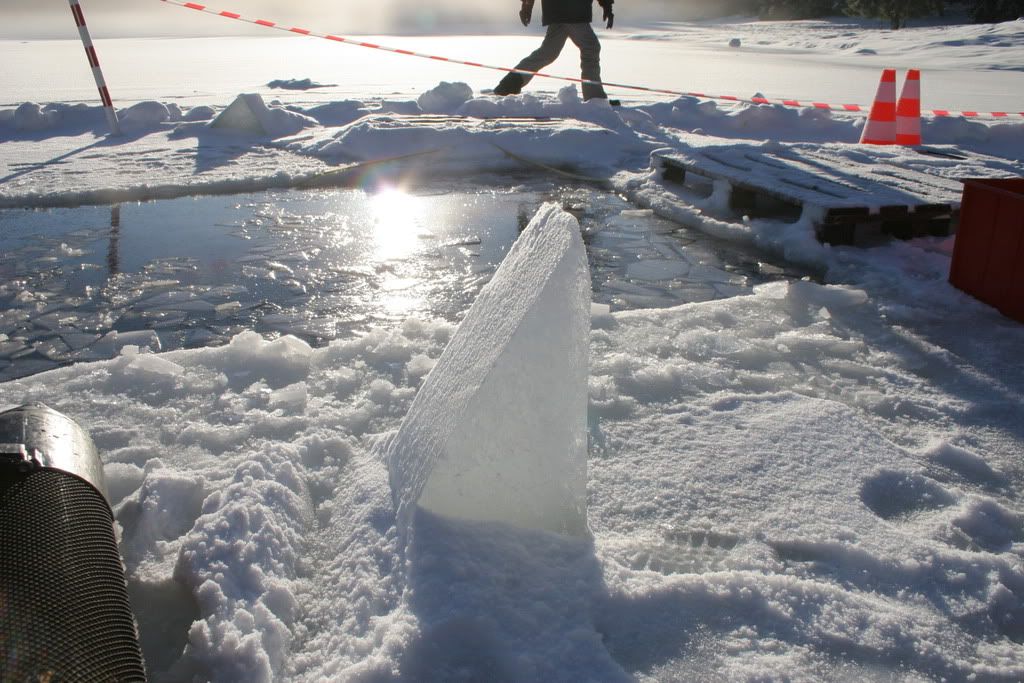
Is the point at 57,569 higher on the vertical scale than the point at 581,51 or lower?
lower

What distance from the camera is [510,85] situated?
407 inches

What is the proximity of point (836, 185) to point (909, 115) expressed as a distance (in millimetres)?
3581

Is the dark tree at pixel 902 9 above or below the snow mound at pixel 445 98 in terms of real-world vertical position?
above

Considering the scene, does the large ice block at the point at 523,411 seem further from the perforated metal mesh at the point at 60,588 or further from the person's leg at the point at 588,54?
the person's leg at the point at 588,54

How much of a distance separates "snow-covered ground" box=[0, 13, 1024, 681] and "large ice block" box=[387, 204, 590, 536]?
2cm

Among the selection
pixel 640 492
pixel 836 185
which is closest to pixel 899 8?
pixel 836 185

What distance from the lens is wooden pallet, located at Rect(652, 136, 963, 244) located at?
4.53 m

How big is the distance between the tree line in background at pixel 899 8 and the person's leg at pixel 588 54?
2742 cm

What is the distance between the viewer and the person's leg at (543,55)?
31.4ft

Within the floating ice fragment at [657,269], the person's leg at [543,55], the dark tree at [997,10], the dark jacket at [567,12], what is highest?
the dark tree at [997,10]

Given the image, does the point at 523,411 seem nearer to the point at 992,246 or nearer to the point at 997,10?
the point at 992,246

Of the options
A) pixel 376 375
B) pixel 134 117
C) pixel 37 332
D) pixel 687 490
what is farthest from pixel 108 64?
pixel 687 490

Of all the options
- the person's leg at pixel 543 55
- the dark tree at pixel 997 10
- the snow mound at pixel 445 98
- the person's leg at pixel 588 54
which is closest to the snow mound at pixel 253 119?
the snow mound at pixel 445 98

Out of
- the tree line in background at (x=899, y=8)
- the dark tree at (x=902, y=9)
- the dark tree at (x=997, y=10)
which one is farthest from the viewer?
the dark tree at (x=902, y=9)
